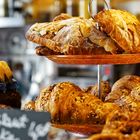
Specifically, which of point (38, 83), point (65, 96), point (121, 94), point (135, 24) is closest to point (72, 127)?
point (65, 96)

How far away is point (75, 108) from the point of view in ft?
3.71

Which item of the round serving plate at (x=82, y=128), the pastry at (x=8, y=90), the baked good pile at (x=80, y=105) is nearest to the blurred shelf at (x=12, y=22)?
the pastry at (x=8, y=90)

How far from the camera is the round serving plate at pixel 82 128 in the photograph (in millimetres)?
1094

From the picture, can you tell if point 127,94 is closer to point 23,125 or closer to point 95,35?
point 95,35

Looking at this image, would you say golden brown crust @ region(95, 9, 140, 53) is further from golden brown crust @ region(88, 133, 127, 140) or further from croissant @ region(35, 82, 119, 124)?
golden brown crust @ region(88, 133, 127, 140)

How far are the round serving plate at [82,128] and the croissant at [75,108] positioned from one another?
0.02 meters

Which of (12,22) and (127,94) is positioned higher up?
(127,94)

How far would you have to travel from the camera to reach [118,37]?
1148 millimetres

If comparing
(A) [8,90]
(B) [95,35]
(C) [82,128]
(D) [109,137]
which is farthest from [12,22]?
(D) [109,137]

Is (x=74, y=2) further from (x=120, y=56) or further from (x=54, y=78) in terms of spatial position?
(x=120, y=56)

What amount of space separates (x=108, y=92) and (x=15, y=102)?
30 cm

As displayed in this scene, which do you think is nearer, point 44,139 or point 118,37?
point 44,139

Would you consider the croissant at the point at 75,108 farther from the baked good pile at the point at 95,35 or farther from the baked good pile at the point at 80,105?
the baked good pile at the point at 95,35

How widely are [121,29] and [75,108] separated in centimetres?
25
